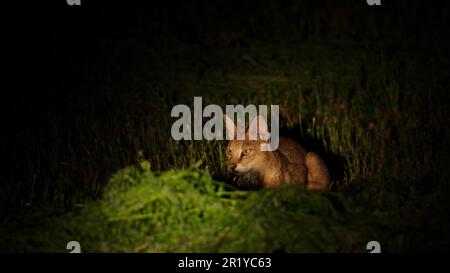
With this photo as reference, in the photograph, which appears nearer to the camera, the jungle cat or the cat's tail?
the jungle cat

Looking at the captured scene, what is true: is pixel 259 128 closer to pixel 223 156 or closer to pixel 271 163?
pixel 271 163

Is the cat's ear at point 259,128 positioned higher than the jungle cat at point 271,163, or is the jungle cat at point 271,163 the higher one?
the cat's ear at point 259,128

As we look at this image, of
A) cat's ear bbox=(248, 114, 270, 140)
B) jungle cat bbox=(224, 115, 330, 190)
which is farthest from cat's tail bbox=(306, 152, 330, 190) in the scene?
cat's ear bbox=(248, 114, 270, 140)

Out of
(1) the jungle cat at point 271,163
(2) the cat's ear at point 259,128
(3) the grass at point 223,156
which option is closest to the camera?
(3) the grass at point 223,156

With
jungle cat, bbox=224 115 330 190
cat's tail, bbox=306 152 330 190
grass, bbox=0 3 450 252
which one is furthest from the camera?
cat's tail, bbox=306 152 330 190

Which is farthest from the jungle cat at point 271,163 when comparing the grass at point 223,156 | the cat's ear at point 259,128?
the grass at point 223,156

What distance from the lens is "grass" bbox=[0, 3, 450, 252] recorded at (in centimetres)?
693

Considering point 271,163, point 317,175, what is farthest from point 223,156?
point 317,175

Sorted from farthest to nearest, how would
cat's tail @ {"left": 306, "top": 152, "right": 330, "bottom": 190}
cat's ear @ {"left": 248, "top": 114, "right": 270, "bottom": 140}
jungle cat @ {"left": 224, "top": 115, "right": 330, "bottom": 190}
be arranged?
cat's tail @ {"left": 306, "top": 152, "right": 330, "bottom": 190}
cat's ear @ {"left": 248, "top": 114, "right": 270, "bottom": 140}
jungle cat @ {"left": 224, "top": 115, "right": 330, "bottom": 190}

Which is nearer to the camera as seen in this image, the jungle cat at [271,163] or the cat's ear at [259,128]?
the jungle cat at [271,163]

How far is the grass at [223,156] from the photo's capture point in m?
6.93

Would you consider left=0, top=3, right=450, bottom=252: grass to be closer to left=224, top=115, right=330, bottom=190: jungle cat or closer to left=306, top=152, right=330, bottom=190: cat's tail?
left=306, top=152, right=330, bottom=190: cat's tail

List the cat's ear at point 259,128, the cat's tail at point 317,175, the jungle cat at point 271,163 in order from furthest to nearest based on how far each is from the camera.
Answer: the cat's tail at point 317,175 < the cat's ear at point 259,128 < the jungle cat at point 271,163

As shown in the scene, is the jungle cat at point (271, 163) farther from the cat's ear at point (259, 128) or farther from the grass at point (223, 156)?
the grass at point (223, 156)
